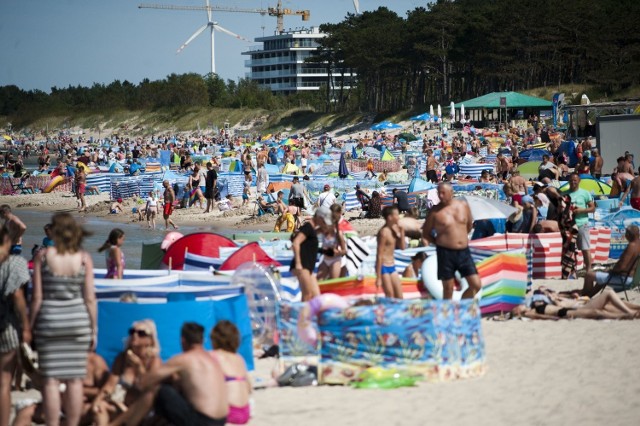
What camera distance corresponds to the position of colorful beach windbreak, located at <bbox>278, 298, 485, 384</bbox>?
6902 millimetres

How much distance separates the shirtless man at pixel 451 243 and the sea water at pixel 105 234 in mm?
8904

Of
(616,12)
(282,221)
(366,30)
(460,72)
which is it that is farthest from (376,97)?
(282,221)

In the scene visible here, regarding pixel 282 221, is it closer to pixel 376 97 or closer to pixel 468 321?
pixel 468 321

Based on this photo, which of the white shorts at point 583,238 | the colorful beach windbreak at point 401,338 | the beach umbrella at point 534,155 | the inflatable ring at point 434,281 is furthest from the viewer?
the beach umbrella at point 534,155

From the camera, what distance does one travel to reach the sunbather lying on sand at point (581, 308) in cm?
909

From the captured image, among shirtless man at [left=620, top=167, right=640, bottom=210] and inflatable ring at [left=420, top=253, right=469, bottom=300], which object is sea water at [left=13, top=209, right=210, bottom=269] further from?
inflatable ring at [left=420, top=253, right=469, bottom=300]

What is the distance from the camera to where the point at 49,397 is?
5254 mm

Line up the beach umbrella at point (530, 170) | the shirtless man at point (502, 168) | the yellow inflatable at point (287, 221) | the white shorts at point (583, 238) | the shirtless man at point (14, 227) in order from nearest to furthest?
1. the shirtless man at point (14, 227)
2. the white shorts at point (583, 238)
3. the yellow inflatable at point (287, 221)
4. the shirtless man at point (502, 168)
5. the beach umbrella at point (530, 170)

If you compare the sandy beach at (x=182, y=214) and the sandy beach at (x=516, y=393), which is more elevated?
the sandy beach at (x=516, y=393)

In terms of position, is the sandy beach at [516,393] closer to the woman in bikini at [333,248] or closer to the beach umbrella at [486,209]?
the woman in bikini at [333,248]

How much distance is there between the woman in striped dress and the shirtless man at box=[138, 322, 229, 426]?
0.41 meters

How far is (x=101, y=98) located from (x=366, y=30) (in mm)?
64254

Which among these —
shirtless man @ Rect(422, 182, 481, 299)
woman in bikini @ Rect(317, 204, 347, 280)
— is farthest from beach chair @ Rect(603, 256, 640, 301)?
woman in bikini @ Rect(317, 204, 347, 280)

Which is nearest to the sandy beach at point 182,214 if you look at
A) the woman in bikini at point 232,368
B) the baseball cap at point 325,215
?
the baseball cap at point 325,215
